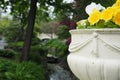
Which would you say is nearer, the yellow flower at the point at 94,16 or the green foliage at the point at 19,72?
the yellow flower at the point at 94,16

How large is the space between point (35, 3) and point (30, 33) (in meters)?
1.00

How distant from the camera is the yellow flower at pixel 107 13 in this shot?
8.34ft

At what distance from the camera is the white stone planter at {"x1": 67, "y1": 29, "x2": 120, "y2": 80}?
8.00ft

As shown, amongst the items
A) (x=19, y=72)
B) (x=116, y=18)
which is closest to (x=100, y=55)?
(x=116, y=18)

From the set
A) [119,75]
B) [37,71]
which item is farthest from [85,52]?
[37,71]

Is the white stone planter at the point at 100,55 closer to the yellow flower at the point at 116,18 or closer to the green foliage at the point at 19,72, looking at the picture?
the yellow flower at the point at 116,18

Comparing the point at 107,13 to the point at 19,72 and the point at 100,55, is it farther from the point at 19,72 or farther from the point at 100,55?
the point at 19,72

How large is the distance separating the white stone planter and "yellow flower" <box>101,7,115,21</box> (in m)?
0.13

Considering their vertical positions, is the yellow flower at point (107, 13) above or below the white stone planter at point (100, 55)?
above

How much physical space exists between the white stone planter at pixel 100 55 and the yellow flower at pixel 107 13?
0.13 meters

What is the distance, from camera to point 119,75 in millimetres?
2443

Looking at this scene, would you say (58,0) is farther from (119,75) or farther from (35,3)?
(119,75)

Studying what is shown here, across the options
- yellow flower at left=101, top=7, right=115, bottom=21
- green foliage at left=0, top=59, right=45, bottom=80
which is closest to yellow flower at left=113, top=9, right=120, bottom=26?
yellow flower at left=101, top=7, right=115, bottom=21

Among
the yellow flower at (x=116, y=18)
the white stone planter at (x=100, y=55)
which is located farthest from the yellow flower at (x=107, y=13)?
the white stone planter at (x=100, y=55)
